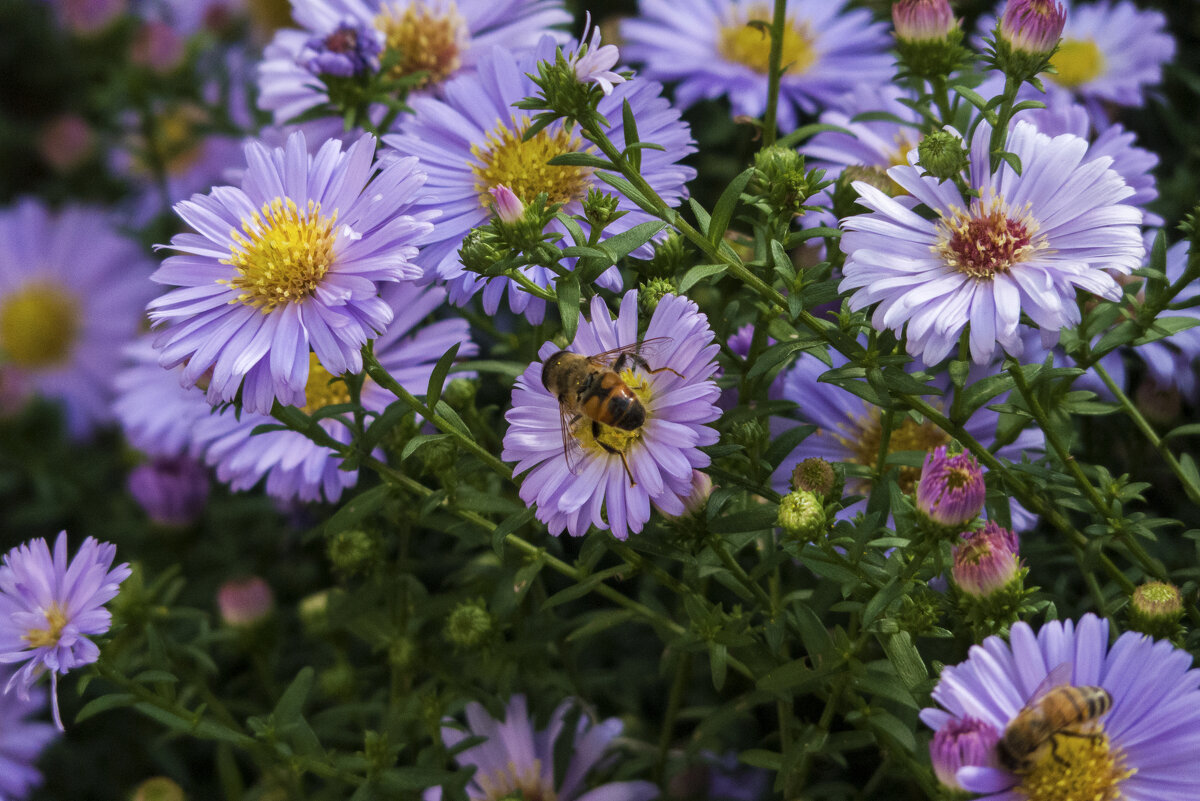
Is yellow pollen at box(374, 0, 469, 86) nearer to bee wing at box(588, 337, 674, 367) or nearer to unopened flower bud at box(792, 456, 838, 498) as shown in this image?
bee wing at box(588, 337, 674, 367)

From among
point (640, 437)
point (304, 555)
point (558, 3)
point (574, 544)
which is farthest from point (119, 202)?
point (640, 437)

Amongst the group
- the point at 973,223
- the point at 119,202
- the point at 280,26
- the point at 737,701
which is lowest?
the point at 737,701

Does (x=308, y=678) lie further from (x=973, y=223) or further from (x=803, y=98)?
(x=803, y=98)

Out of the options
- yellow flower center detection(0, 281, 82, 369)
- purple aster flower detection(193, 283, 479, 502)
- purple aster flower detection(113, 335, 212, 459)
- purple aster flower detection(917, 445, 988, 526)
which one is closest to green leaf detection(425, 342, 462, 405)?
purple aster flower detection(193, 283, 479, 502)

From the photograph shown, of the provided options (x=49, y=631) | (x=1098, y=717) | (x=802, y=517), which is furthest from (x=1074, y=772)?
(x=49, y=631)

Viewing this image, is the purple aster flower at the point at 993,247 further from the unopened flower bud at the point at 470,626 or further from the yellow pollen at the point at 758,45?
the yellow pollen at the point at 758,45

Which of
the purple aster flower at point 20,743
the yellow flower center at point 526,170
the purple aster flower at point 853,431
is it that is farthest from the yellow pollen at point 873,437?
the purple aster flower at point 20,743

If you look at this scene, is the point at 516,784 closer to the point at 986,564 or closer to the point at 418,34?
the point at 986,564
